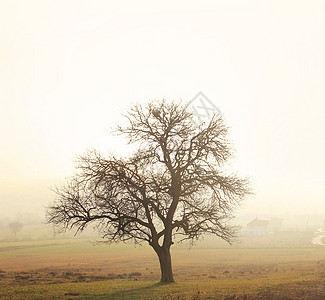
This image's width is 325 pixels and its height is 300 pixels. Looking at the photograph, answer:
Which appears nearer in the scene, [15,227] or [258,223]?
[258,223]

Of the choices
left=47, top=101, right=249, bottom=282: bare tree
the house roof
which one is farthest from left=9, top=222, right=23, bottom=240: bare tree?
left=47, top=101, right=249, bottom=282: bare tree

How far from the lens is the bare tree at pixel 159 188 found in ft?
77.0

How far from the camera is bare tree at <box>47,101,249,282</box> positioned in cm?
2348

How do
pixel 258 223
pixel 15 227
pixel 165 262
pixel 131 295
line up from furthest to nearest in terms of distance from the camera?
1. pixel 15 227
2. pixel 258 223
3. pixel 165 262
4. pixel 131 295

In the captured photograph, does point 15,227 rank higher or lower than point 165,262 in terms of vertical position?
higher

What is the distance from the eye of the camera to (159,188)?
78.4 feet

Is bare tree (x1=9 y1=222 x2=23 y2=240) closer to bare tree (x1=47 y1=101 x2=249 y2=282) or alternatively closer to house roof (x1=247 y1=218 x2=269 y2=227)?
house roof (x1=247 y1=218 x2=269 y2=227)

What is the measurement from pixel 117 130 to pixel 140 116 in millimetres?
1983

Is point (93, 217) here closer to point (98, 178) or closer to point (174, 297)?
point (98, 178)

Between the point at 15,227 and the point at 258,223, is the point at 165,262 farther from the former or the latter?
the point at 15,227

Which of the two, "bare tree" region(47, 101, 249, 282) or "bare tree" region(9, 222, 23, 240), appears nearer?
"bare tree" region(47, 101, 249, 282)

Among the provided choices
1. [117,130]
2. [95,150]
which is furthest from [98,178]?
[117,130]

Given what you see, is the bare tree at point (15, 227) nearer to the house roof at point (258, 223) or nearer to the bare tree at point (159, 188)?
the house roof at point (258, 223)

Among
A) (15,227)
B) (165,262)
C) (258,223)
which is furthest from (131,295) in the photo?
(15,227)
